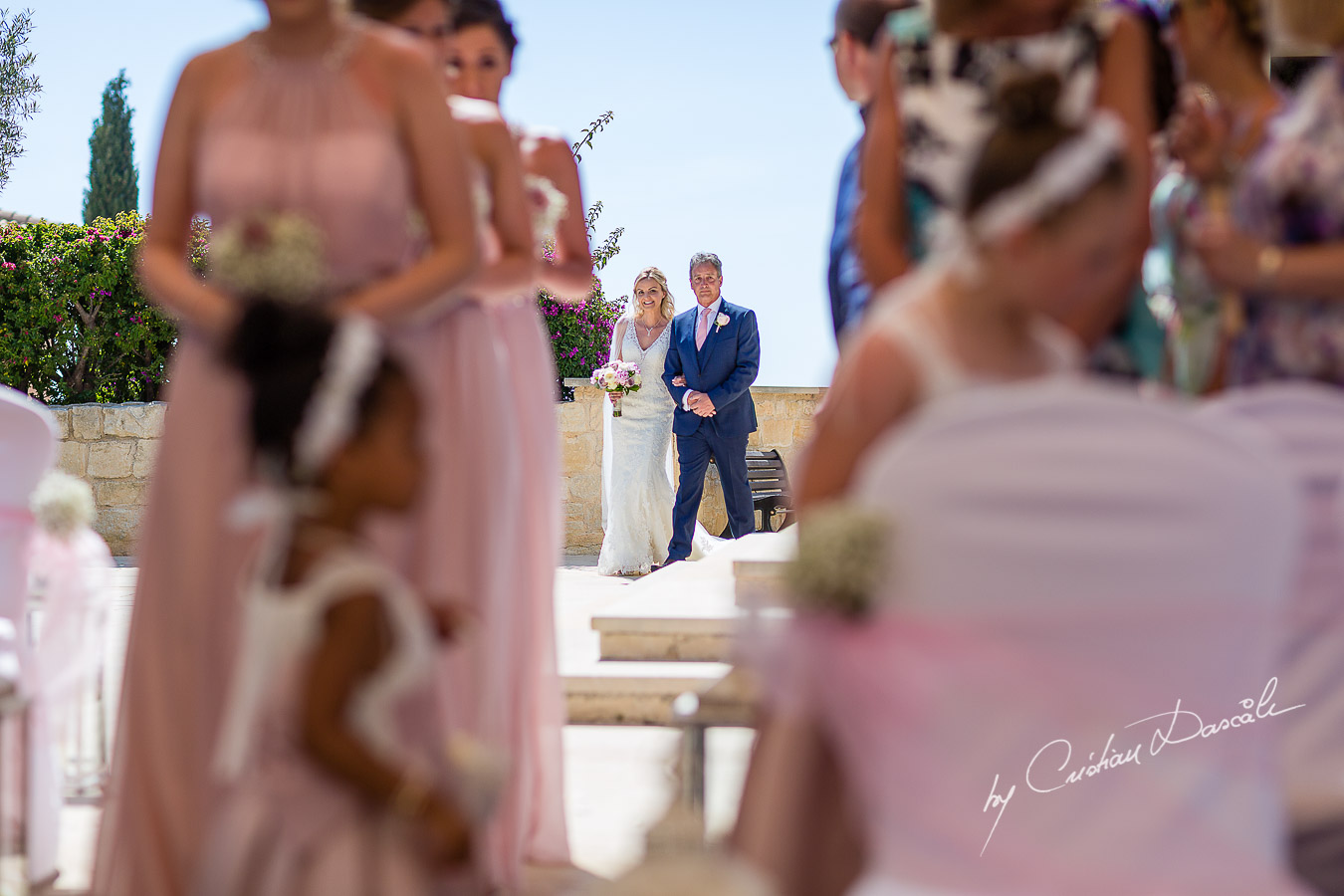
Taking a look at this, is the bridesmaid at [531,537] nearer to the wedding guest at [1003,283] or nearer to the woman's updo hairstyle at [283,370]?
the woman's updo hairstyle at [283,370]

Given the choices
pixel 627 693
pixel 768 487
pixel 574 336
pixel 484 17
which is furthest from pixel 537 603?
pixel 574 336

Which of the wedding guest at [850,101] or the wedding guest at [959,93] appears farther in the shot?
the wedding guest at [850,101]

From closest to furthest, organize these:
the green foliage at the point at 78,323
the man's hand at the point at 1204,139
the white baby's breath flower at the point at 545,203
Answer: the man's hand at the point at 1204,139
the white baby's breath flower at the point at 545,203
the green foliage at the point at 78,323

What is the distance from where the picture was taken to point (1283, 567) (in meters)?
1.54

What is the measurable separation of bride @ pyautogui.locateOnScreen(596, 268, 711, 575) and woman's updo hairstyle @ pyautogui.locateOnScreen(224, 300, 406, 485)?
932cm

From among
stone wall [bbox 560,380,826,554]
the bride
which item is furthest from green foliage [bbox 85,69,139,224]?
the bride

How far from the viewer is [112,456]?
12.8m

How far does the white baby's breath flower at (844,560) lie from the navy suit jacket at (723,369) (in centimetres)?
876

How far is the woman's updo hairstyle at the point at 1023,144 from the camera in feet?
5.19

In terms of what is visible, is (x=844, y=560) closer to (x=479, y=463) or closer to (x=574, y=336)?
(x=479, y=463)

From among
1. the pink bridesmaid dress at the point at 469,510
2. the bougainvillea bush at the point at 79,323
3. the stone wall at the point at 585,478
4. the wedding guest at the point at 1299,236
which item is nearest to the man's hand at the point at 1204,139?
the wedding guest at the point at 1299,236

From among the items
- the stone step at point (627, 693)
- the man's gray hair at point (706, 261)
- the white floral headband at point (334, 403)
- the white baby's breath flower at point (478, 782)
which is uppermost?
the man's gray hair at point (706, 261)

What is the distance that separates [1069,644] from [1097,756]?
0.13 metres

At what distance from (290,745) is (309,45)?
1333mm
